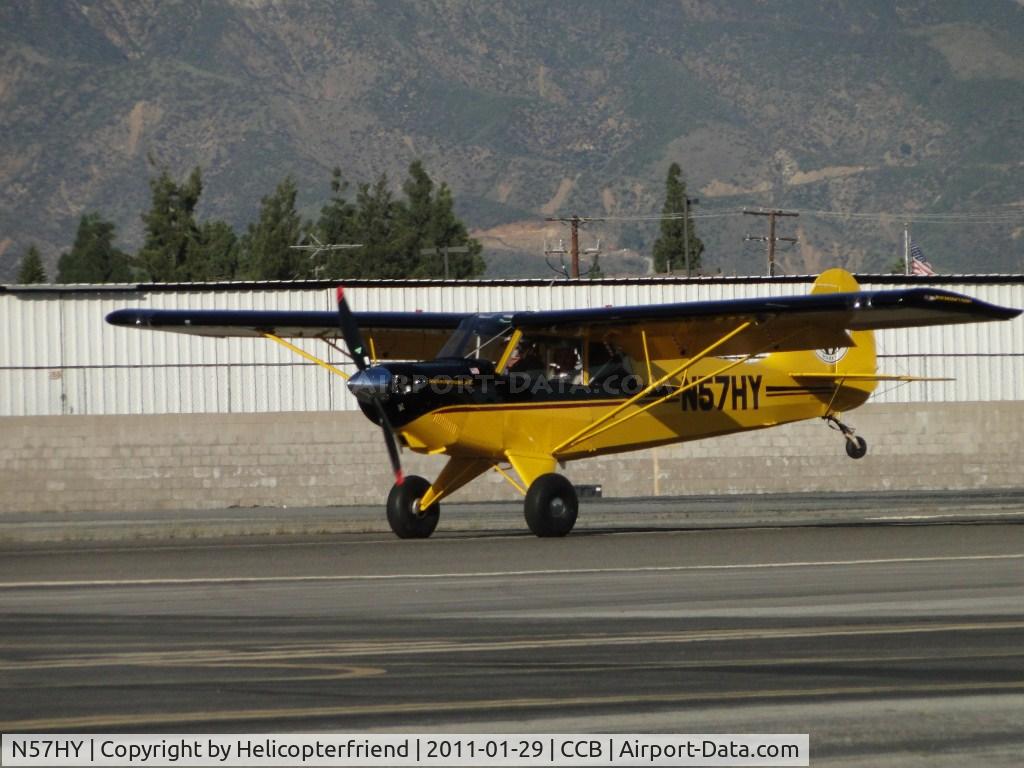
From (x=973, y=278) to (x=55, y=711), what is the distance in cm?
3772

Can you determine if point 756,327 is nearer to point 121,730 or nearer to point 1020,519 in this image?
point 1020,519

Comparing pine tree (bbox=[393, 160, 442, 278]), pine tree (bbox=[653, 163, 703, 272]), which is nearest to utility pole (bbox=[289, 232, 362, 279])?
pine tree (bbox=[393, 160, 442, 278])

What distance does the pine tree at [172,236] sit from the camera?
10981 centimetres

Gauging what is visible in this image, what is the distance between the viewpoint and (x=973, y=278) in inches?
1719

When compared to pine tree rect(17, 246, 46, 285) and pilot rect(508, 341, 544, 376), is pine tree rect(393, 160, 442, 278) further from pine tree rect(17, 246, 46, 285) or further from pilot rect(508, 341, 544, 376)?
pilot rect(508, 341, 544, 376)

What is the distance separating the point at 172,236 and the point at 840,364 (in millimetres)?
90327

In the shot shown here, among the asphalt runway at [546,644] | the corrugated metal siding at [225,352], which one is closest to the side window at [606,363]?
the asphalt runway at [546,644]

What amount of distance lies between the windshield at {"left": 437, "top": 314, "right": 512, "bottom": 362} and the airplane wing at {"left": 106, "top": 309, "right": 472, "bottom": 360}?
3.46m

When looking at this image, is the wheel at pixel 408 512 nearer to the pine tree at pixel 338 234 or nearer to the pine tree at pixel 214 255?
the pine tree at pixel 214 255

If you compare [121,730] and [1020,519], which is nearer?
[121,730]

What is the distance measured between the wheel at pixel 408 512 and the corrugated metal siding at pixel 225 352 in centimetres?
1823

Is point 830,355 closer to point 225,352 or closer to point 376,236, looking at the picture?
point 225,352

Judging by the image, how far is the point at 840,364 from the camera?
25484mm

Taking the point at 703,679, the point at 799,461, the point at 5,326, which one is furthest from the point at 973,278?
the point at 703,679
